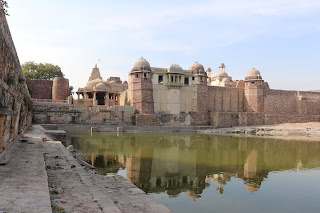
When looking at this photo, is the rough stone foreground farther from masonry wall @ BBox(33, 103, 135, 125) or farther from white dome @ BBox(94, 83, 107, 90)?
white dome @ BBox(94, 83, 107, 90)

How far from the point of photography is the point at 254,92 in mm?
29953

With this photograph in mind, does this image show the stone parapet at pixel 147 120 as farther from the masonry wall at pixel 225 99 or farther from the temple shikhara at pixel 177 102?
the masonry wall at pixel 225 99

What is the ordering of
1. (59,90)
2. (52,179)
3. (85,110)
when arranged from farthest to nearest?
1. (59,90)
2. (85,110)
3. (52,179)

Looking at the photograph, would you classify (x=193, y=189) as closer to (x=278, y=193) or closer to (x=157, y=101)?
(x=278, y=193)

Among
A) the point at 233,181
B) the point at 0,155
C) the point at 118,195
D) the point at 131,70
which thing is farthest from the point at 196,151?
the point at 131,70

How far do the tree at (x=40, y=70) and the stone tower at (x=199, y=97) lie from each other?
17885 mm

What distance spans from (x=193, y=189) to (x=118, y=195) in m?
2.30

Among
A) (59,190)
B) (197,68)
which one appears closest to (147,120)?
(197,68)

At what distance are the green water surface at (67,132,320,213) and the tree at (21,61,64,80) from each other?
2469 cm

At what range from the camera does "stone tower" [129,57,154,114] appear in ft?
83.4

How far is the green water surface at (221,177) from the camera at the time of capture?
5.74m

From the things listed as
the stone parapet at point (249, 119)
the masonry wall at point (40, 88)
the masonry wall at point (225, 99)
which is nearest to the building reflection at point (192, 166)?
the stone parapet at point (249, 119)

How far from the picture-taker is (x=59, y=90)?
81.4 ft

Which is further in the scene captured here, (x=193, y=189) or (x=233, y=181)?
(x=233, y=181)
